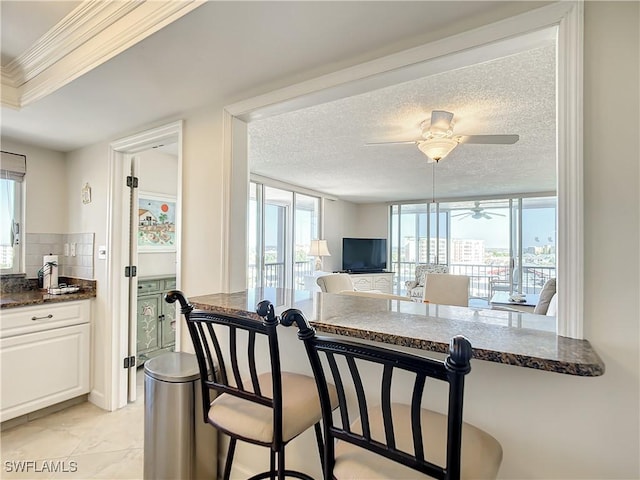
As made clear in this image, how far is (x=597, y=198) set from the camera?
1.04 metres

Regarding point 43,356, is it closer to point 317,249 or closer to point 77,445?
point 77,445

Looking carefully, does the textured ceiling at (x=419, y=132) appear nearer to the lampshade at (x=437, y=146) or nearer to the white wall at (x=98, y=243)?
the lampshade at (x=437, y=146)

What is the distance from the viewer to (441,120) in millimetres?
2451

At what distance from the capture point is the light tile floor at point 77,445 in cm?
194

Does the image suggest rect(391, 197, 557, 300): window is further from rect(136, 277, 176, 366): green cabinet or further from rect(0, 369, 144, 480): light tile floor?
rect(0, 369, 144, 480): light tile floor

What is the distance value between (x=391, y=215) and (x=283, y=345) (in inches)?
259

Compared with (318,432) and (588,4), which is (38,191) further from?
(588,4)

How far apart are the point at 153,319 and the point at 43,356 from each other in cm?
103

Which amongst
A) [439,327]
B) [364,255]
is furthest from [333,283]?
[364,255]

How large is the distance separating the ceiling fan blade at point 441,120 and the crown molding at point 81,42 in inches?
69.4

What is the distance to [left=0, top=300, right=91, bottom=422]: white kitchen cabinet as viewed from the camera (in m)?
2.27

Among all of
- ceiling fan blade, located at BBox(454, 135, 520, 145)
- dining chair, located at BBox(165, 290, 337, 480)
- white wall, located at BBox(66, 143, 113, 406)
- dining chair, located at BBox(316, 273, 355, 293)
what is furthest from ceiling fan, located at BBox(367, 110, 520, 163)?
white wall, located at BBox(66, 143, 113, 406)

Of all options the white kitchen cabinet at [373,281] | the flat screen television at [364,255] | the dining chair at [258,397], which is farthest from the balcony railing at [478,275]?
the dining chair at [258,397]

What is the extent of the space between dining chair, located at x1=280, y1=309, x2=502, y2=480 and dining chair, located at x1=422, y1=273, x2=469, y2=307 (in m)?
2.45
